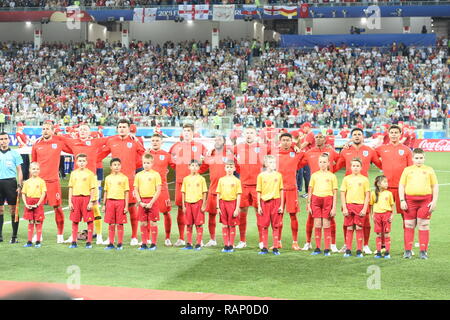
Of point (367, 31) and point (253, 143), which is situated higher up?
point (367, 31)

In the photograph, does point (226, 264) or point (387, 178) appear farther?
point (387, 178)

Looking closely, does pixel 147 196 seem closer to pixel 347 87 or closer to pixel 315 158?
pixel 315 158

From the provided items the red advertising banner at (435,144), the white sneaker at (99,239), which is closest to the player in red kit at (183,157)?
the white sneaker at (99,239)

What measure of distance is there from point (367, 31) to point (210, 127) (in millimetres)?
19354

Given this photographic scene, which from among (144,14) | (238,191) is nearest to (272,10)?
(144,14)

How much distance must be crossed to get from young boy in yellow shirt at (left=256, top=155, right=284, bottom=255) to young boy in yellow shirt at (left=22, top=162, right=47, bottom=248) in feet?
11.8

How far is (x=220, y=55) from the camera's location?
45.1 metres

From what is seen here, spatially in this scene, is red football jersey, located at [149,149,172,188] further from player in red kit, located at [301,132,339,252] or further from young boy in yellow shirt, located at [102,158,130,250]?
player in red kit, located at [301,132,339,252]

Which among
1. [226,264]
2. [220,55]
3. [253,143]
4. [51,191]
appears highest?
[220,55]

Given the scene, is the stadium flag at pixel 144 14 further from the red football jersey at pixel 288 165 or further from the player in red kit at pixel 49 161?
the red football jersey at pixel 288 165

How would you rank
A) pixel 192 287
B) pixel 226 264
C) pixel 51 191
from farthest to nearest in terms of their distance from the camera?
pixel 51 191 < pixel 226 264 < pixel 192 287
